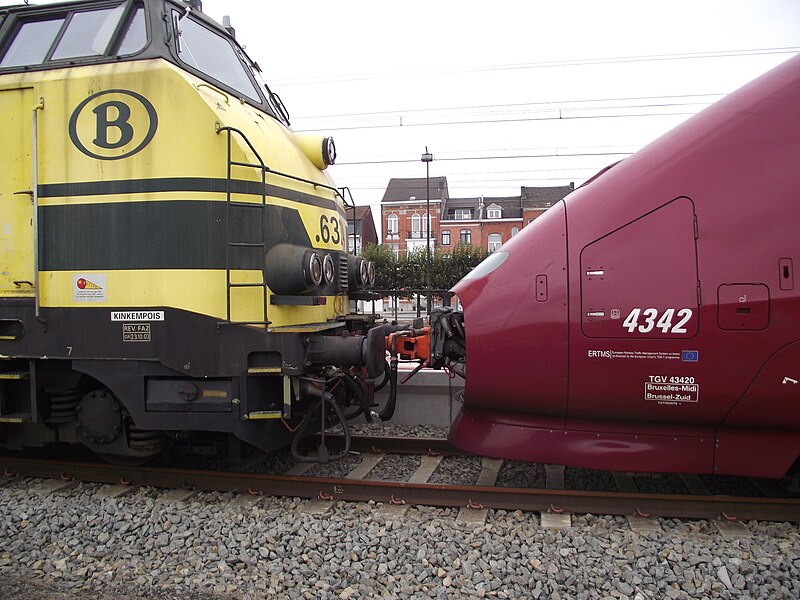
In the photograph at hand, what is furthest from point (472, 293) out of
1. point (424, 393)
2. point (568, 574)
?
point (424, 393)

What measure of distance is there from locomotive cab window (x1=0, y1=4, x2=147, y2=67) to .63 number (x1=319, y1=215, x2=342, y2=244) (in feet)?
7.15

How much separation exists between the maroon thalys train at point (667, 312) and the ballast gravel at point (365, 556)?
616 mm

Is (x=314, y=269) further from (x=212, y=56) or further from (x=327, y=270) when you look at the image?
(x=212, y=56)

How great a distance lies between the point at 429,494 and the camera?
205 inches

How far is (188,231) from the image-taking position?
16.4ft

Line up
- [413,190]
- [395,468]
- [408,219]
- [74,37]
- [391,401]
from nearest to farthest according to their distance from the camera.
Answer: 1. [74,37]
2. [391,401]
3. [395,468]
4. [408,219]
5. [413,190]

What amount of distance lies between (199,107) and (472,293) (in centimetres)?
267

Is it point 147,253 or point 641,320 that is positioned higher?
point 147,253

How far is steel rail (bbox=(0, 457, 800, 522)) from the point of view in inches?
186

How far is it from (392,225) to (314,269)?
5510cm

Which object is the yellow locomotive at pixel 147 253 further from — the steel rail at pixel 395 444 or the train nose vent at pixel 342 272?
the steel rail at pixel 395 444

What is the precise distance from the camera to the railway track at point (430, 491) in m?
4.75

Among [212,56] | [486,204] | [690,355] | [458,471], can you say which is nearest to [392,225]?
[486,204]

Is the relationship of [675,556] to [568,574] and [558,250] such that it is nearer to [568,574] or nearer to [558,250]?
[568,574]
